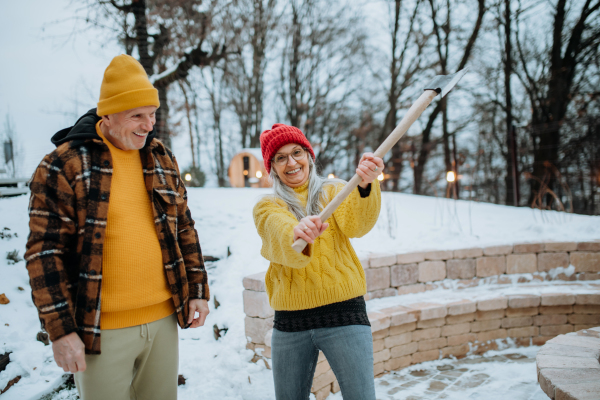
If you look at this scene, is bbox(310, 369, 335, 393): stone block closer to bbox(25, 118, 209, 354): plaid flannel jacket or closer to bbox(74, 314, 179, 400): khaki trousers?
bbox(74, 314, 179, 400): khaki trousers

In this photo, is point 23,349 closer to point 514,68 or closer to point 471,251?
point 471,251

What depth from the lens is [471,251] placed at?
16.0ft

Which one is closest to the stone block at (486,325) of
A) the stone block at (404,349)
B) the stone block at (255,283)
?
the stone block at (404,349)

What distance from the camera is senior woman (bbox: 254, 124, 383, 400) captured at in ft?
5.34

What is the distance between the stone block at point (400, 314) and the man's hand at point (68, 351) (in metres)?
3.10

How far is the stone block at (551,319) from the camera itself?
455 cm

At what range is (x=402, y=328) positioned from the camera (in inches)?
161

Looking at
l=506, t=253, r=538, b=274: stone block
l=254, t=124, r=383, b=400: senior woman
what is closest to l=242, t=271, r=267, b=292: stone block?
l=254, t=124, r=383, b=400: senior woman

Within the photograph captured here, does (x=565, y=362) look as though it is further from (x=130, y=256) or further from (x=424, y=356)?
(x=130, y=256)

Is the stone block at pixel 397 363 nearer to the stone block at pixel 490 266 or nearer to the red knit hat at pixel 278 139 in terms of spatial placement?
the stone block at pixel 490 266

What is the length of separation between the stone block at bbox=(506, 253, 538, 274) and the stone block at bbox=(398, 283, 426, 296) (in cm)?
123

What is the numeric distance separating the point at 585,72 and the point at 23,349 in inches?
558

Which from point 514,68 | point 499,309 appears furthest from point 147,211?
point 514,68

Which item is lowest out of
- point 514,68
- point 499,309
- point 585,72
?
point 499,309
